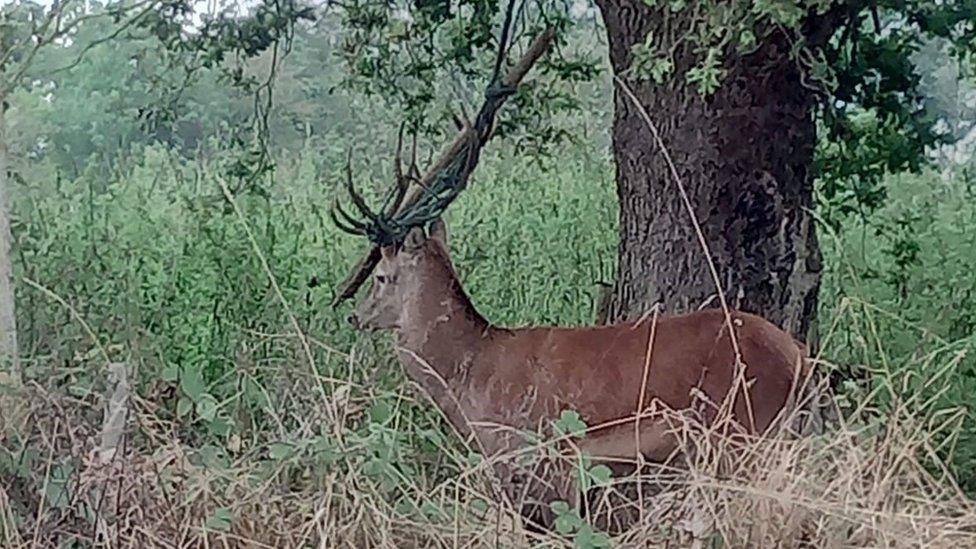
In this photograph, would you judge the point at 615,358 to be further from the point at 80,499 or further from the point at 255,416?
the point at 80,499

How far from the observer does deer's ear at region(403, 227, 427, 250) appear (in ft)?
16.6

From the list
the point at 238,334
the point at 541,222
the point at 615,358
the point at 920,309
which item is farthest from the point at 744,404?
the point at 541,222

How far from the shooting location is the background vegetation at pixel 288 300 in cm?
380

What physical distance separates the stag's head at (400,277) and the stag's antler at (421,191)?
0.05 meters

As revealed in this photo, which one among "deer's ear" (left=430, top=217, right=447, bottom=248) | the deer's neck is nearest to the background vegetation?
the deer's neck

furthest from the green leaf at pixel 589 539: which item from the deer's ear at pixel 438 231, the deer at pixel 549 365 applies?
the deer's ear at pixel 438 231

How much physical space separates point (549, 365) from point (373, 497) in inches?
42.8

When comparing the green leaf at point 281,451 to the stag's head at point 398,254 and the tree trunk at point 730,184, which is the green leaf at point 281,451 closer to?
the stag's head at point 398,254

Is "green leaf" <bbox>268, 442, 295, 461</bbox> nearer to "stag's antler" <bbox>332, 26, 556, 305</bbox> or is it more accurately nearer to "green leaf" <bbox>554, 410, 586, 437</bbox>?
"green leaf" <bbox>554, 410, 586, 437</bbox>

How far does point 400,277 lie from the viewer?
16.6 feet

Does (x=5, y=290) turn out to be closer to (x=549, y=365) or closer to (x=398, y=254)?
(x=398, y=254)

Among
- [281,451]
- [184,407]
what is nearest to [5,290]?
[184,407]

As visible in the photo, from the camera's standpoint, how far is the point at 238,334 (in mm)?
6551

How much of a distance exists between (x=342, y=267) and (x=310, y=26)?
2.24 m
